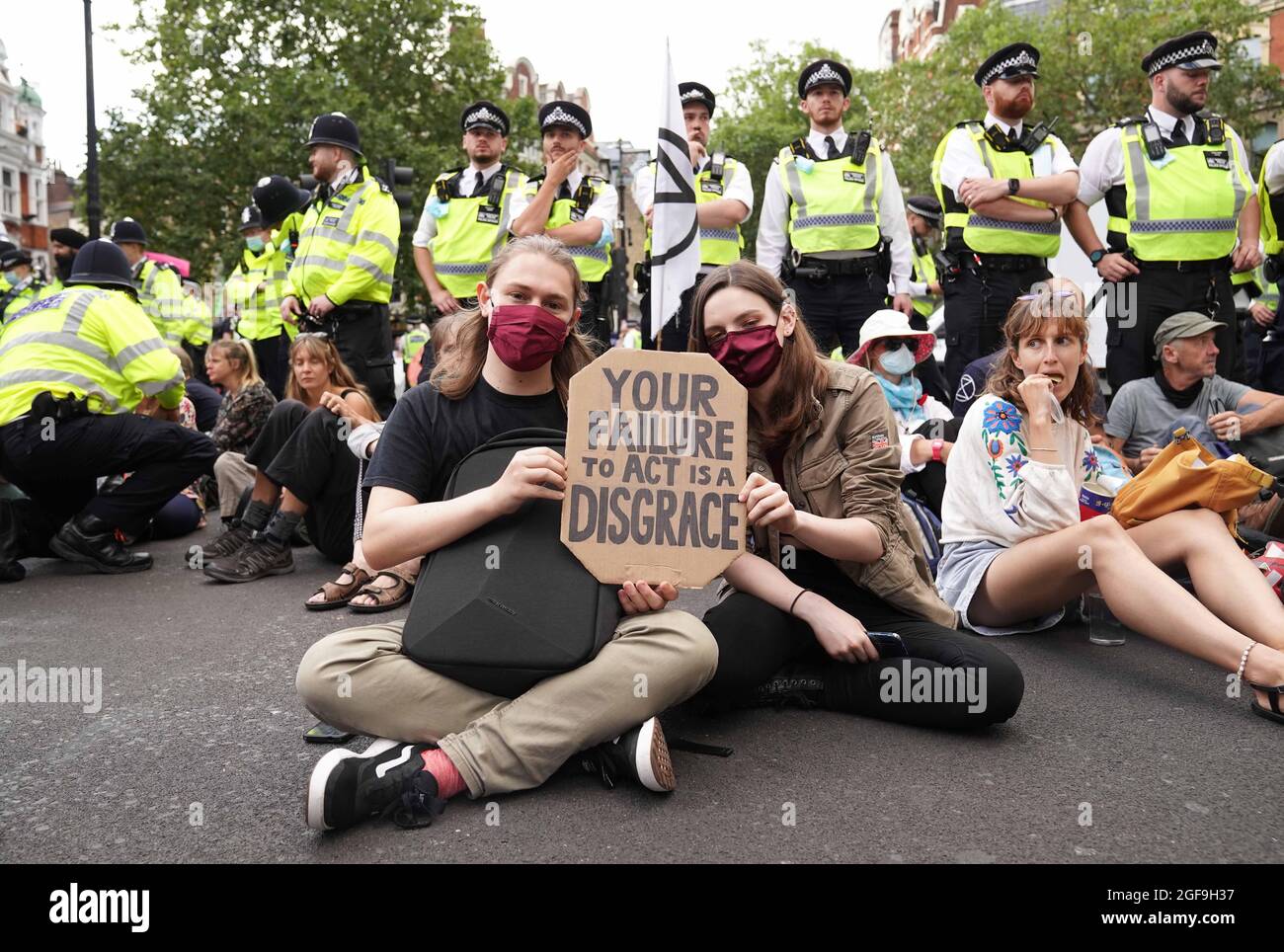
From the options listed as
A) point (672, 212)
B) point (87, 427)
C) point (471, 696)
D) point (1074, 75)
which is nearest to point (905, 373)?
point (672, 212)

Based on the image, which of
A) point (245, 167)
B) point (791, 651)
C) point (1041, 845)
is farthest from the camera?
point (245, 167)

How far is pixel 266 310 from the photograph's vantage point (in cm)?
904

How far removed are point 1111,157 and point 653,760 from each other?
485 centimetres

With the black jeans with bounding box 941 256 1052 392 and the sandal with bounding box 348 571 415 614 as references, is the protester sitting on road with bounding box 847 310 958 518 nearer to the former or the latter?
the black jeans with bounding box 941 256 1052 392

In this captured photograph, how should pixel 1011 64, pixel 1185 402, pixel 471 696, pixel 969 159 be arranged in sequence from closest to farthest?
pixel 471 696 < pixel 1185 402 < pixel 1011 64 < pixel 969 159

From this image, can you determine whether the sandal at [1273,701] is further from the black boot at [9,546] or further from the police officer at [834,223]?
the black boot at [9,546]

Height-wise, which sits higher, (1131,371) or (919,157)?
(919,157)

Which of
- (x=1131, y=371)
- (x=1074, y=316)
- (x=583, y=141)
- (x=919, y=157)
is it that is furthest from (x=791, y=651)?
(x=919, y=157)

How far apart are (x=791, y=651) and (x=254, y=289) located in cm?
726

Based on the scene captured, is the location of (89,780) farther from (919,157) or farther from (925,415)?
(919,157)

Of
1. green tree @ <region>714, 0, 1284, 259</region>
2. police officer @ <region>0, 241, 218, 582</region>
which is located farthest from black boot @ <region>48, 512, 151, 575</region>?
green tree @ <region>714, 0, 1284, 259</region>

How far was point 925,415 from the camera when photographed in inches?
220

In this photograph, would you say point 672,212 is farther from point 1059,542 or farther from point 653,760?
point 653,760

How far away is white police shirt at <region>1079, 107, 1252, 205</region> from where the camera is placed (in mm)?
5887
